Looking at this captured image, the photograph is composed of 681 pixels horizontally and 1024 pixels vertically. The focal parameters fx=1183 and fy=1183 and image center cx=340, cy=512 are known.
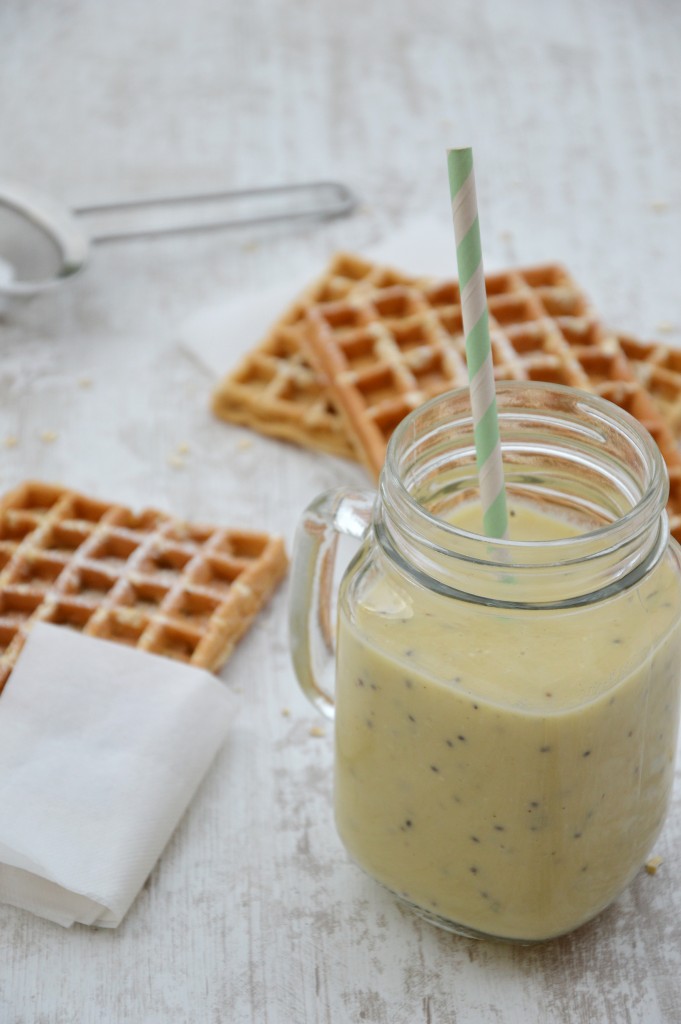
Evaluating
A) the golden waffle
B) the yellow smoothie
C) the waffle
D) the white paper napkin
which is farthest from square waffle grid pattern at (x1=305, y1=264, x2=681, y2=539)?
the yellow smoothie

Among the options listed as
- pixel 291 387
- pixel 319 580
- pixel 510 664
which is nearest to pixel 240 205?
pixel 291 387

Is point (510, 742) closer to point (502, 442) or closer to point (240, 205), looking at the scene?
point (502, 442)

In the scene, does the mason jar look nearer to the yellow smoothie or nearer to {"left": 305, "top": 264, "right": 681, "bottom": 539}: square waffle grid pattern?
the yellow smoothie

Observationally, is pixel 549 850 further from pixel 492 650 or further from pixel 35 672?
pixel 35 672

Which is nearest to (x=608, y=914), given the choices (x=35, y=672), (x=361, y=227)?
(x=35, y=672)

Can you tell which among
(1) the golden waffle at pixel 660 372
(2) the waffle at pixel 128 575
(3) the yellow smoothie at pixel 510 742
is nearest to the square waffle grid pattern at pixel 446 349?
(1) the golden waffle at pixel 660 372

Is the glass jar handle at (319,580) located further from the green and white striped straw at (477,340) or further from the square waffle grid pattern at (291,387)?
the square waffle grid pattern at (291,387)
